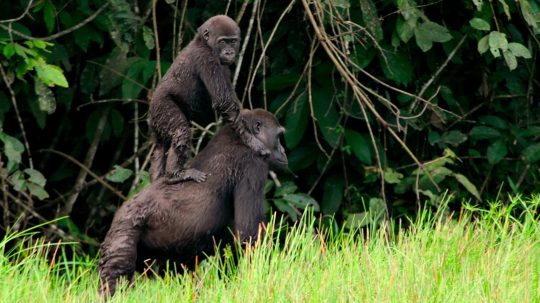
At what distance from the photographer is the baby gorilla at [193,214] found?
16.8 feet

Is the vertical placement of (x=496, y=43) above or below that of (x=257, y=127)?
above

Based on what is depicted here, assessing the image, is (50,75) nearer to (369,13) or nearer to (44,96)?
(44,96)

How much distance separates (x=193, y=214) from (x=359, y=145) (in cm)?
246

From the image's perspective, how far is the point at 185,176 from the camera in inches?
207

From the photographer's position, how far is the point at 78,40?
23.6 ft

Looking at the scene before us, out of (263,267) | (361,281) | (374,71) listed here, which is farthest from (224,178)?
(374,71)

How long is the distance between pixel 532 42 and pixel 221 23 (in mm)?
3781

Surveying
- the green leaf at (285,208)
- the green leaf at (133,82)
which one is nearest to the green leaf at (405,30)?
the green leaf at (285,208)

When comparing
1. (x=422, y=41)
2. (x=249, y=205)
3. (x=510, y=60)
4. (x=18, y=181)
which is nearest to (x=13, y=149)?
(x=18, y=181)

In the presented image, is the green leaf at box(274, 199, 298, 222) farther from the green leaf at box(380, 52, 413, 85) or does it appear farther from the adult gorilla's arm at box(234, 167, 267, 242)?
the adult gorilla's arm at box(234, 167, 267, 242)

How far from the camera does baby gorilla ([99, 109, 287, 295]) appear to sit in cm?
513

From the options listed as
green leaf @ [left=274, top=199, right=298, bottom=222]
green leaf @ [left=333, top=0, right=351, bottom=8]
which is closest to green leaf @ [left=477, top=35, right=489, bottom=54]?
green leaf @ [left=333, top=0, right=351, bottom=8]

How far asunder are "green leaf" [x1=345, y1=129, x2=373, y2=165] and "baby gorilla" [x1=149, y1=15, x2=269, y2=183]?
2112 mm

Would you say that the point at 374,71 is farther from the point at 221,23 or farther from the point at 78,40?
the point at 221,23
